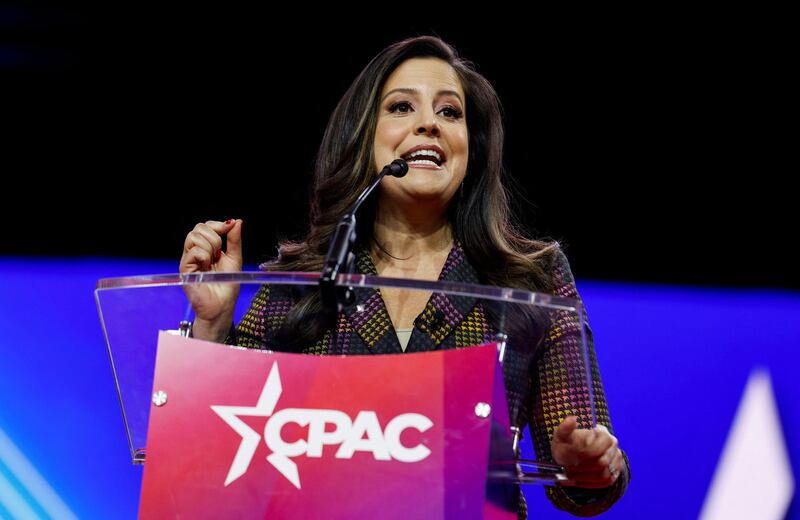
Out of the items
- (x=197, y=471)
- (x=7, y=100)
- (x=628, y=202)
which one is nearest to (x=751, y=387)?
(x=628, y=202)

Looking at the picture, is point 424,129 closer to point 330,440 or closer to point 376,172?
point 376,172

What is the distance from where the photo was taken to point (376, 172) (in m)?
1.78

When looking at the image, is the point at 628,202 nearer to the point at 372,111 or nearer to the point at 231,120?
the point at 372,111

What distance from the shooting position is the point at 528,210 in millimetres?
2498

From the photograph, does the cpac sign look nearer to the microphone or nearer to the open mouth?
the microphone

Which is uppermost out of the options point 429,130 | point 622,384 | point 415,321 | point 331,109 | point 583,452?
point 331,109

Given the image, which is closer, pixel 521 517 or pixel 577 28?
pixel 521 517

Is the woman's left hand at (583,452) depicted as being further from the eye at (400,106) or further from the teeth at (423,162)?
the eye at (400,106)

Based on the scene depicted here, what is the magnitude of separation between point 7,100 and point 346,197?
1.75m

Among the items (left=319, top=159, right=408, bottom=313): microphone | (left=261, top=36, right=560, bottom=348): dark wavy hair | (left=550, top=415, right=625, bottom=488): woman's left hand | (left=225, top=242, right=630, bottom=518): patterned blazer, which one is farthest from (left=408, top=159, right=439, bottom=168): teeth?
(left=550, top=415, right=625, bottom=488): woman's left hand

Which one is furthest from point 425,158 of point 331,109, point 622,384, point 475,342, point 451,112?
point 331,109

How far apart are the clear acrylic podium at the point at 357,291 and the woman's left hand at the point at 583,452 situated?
0.07 ft

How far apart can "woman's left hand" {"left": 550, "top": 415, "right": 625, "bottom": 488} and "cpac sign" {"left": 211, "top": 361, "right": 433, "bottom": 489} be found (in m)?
0.17

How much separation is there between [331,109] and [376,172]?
1.07m
